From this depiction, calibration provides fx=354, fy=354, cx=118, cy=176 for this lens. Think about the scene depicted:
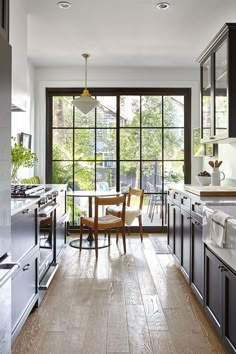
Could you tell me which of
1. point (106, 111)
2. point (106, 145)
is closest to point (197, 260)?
point (106, 145)

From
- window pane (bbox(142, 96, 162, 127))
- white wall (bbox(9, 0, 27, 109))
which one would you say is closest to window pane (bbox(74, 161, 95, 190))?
window pane (bbox(142, 96, 162, 127))

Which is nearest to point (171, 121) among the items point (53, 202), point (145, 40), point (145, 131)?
point (145, 131)

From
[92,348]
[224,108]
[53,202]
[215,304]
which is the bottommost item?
[92,348]

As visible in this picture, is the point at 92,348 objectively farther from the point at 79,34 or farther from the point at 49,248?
the point at 79,34

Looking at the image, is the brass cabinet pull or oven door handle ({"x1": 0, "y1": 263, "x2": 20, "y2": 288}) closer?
oven door handle ({"x1": 0, "y1": 263, "x2": 20, "y2": 288})

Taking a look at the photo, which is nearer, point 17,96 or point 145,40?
point 17,96

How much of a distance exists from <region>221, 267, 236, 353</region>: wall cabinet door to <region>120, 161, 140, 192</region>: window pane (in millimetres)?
3750

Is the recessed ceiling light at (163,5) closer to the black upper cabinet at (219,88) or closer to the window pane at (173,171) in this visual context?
the black upper cabinet at (219,88)

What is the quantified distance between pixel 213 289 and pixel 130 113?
153 inches

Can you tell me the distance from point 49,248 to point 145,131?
2957 millimetres

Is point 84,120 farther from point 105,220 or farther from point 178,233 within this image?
point 178,233

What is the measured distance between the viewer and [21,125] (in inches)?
191

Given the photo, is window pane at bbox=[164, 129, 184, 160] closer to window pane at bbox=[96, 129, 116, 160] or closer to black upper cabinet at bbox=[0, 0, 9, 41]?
window pane at bbox=[96, 129, 116, 160]

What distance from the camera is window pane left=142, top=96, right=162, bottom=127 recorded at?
575 centimetres
